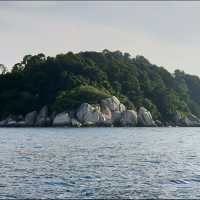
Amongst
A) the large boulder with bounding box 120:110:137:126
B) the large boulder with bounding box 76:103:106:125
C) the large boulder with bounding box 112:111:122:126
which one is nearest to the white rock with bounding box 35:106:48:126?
the large boulder with bounding box 76:103:106:125

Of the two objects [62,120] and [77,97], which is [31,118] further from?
[77,97]

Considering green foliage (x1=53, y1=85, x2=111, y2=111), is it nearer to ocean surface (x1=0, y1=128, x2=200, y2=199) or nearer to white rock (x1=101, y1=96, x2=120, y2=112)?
white rock (x1=101, y1=96, x2=120, y2=112)

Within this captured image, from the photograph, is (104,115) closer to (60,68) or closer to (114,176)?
(60,68)

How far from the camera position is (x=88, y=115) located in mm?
163000

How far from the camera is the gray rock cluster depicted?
162 m

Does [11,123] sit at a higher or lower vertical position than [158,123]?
lower

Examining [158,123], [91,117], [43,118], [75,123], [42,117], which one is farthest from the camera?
[158,123]

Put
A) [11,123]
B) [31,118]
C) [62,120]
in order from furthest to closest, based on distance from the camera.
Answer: [31,118] < [11,123] < [62,120]

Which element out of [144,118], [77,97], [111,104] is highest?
[77,97]

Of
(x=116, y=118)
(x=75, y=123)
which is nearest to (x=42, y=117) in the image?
(x=75, y=123)

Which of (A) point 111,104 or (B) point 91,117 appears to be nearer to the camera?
(B) point 91,117

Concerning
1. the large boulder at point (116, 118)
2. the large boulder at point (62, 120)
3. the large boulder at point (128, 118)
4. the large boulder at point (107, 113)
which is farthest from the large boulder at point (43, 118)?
the large boulder at point (128, 118)

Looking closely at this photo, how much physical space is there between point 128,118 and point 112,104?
27.2 ft

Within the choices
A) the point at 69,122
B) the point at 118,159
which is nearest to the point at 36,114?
the point at 69,122
